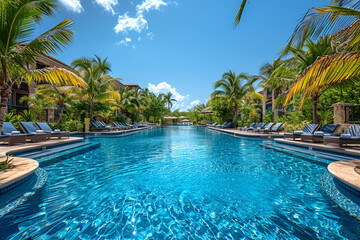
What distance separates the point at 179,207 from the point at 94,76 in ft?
45.3

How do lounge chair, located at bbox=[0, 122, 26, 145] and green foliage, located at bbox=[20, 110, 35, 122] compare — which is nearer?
lounge chair, located at bbox=[0, 122, 26, 145]

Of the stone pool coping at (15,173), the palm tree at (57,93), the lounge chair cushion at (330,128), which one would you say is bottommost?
the stone pool coping at (15,173)

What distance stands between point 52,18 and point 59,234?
464 cm

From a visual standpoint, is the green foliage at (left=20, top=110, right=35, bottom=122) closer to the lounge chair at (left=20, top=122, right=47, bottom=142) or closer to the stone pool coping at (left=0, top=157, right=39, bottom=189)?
the lounge chair at (left=20, top=122, right=47, bottom=142)

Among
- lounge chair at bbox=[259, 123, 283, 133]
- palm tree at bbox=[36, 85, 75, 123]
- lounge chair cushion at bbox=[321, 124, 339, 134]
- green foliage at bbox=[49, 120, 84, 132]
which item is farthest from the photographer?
palm tree at bbox=[36, 85, 75, 123]

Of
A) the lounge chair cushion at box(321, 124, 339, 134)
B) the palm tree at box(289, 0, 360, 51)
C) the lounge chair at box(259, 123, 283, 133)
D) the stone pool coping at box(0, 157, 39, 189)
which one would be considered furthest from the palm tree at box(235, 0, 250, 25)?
the lounge chair at box(259, 123, 283, 133)

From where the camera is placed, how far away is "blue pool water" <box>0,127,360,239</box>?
1.99 metres

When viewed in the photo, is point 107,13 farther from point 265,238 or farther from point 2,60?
point 265,238

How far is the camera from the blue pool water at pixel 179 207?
199 centimetres

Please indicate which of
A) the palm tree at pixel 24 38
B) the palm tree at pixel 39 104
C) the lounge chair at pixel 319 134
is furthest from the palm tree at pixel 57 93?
the lounge chair at pixel 319 134

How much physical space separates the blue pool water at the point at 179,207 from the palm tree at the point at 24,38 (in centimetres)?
226

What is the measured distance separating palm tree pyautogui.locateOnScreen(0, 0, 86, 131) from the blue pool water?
7.42ft

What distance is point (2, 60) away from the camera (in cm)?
307

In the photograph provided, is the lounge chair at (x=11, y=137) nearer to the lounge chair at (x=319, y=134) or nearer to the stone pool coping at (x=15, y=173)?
the stone pool coping at (x=15, y=173)
